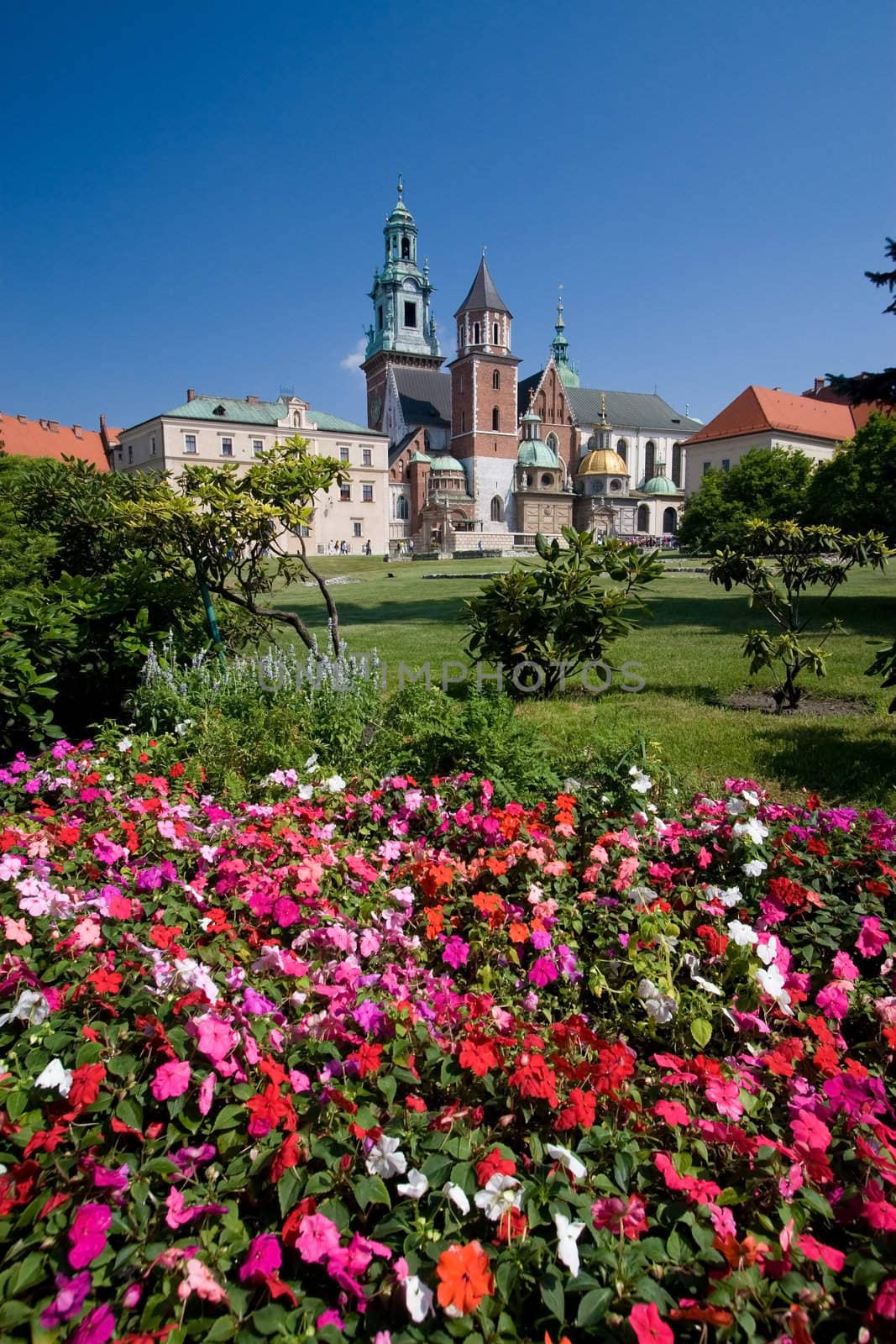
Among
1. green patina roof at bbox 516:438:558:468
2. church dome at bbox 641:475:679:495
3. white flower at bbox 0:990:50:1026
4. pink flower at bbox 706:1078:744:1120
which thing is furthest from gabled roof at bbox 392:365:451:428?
pink flower at bbox 706:1078:744:1120

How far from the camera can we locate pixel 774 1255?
4.61ft

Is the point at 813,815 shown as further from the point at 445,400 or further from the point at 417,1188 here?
the point at 445,400

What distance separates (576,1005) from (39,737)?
400cm

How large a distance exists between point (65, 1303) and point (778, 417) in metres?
63.1

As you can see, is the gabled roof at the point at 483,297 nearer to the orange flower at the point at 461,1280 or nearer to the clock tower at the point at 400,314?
the clock tower at the point at 400,314

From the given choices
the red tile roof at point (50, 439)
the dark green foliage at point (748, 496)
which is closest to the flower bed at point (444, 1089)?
the dark green foliage at point (748, 496)

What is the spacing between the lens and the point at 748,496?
3117 cm

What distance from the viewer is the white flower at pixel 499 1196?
1.43m

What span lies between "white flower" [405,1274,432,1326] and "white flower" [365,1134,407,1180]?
0.21 meters

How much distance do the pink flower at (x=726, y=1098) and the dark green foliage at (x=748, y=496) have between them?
92.4ft

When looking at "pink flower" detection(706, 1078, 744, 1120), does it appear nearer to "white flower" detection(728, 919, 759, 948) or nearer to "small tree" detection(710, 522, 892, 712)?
"white flower" detection(728, 919, 759, 948)

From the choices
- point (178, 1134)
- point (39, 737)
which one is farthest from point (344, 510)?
point (178, 1134)

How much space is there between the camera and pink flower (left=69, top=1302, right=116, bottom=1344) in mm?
1201

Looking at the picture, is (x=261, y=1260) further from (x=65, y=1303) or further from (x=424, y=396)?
(x=424, y=396)
